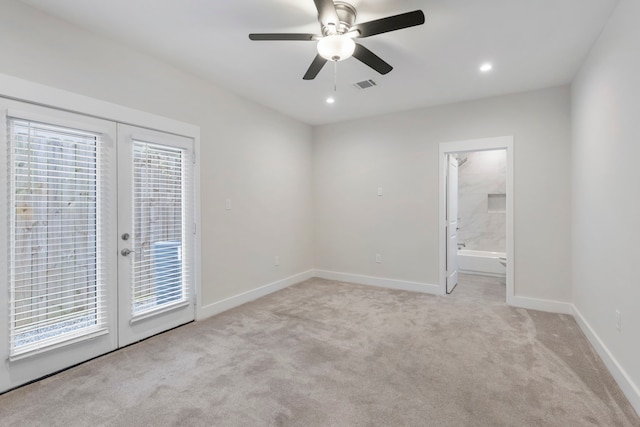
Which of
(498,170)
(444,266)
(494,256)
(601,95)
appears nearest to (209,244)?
(444,266)

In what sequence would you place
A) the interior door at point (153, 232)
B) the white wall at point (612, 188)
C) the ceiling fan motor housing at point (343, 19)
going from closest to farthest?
the white wall at point (612, 188) → the ceiling fan motor housing at point (343, 19) → the interior door at point (153, 232)

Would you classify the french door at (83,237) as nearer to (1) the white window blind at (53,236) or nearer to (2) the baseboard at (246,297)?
(1) the white window blind at (53,236)

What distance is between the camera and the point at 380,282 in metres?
4.76

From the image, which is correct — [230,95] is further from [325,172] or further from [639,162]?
[639,162]

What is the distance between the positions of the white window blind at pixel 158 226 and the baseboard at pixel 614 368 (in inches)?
144

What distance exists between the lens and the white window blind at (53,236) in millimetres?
2105

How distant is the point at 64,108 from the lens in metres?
2.30

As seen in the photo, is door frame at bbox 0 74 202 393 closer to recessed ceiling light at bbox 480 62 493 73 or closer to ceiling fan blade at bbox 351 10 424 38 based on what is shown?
ceiling fan blade at bbox 351 10 424 38

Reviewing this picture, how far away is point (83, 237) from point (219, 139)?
1746mm

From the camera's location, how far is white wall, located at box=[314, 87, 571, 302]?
143 inches

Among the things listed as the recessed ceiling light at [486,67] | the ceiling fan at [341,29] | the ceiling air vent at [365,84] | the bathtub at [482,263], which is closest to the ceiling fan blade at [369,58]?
the ceiling fan at [341,29]

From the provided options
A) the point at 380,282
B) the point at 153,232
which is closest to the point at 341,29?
the point at 153,232

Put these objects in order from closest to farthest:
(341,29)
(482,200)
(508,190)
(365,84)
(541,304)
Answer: (341,29) → (365,84) → (541,304) → (508,190) → (482,200)

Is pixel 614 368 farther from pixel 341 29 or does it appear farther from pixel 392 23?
pixel 341 29
